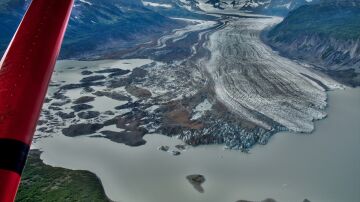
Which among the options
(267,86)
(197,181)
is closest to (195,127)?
(197,181)

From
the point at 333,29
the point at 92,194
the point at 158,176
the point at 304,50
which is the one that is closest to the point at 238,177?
the point at 158,176

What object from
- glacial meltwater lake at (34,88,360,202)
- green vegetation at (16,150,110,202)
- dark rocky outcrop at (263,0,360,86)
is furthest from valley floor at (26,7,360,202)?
dark rocky outcrop at (263,0,360,86)

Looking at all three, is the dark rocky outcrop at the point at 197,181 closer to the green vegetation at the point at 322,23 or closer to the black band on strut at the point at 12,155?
the black band on strut at the point at 12,155

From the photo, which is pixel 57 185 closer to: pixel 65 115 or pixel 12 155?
pixel 65 115

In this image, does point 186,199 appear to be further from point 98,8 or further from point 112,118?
point 98,8

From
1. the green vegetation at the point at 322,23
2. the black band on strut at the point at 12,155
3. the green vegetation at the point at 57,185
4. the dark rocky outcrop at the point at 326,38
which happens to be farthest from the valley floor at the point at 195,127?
the black band on strut at the point at 12,155

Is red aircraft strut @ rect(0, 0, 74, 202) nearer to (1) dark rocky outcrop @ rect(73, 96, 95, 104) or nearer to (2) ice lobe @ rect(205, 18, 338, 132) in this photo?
(2) ice lobe @ rect(205, 18, 338, 132)
